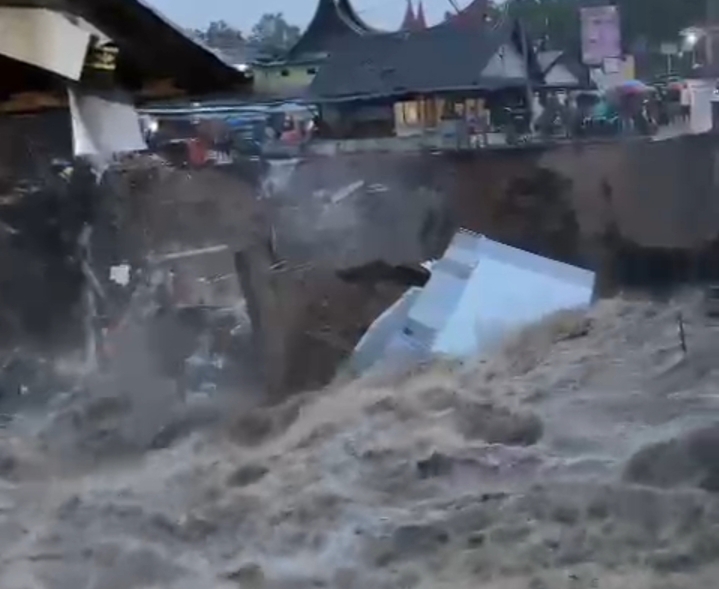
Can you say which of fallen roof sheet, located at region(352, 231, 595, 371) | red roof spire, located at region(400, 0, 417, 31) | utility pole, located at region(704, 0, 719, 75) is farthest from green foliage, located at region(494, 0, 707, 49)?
fallen roof sheet, located at region(352, 231, 595, 371)

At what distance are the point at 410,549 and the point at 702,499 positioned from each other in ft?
1.02

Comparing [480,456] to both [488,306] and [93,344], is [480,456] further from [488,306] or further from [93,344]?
[93,344]

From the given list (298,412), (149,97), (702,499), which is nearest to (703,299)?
(702,499)

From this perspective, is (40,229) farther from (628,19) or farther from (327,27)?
(628,19)

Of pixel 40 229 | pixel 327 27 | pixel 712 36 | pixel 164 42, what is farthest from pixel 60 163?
pixel 712 36

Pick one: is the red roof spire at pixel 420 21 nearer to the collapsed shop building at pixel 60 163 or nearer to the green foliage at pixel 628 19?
the green foliage at pixel 628 19

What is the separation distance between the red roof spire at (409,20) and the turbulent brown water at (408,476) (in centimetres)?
36

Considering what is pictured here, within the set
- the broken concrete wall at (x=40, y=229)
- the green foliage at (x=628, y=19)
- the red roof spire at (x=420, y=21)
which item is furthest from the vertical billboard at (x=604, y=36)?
the broken concrete wall at (x=40, y=229)

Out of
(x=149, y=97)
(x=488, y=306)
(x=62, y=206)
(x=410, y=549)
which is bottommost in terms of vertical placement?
(x=410, y=549)

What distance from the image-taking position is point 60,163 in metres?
1.50

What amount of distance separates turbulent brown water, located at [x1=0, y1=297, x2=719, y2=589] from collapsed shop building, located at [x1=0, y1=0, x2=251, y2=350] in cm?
12

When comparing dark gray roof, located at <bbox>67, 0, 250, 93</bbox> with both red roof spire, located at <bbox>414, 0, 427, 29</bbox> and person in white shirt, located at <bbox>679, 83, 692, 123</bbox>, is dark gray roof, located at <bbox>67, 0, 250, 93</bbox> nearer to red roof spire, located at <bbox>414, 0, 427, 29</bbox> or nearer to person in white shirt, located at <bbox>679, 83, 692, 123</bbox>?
red roof spire, located at <bbox>414, 0, 427, 29</bbox>

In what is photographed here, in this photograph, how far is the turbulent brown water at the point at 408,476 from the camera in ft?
4.54

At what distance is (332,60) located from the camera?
1476 mm
